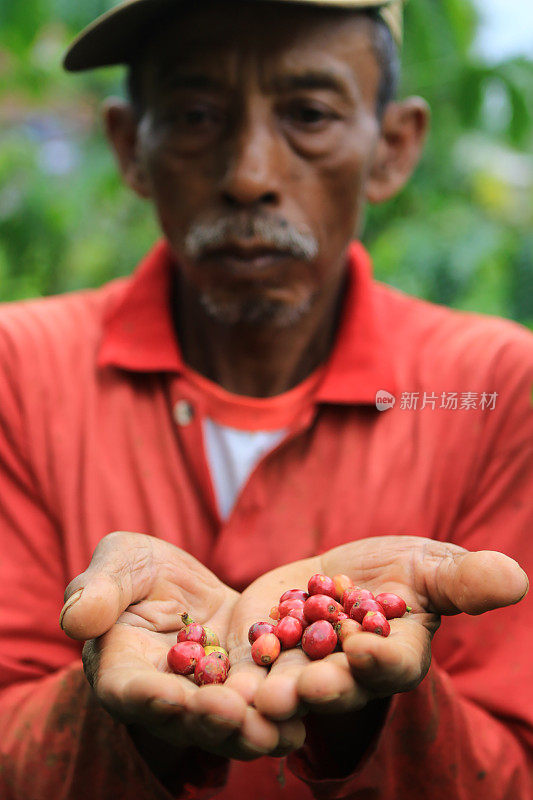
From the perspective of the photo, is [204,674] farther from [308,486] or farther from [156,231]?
[156,231]

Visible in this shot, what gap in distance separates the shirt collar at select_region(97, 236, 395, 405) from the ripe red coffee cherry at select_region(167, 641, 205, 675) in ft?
3.10

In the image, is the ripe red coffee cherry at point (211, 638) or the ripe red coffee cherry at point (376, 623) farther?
the ripe red coffee cherry at point (211, 638)

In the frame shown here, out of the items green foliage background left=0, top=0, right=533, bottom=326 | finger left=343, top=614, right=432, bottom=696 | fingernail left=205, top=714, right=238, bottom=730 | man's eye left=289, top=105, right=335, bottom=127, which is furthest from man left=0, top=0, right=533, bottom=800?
green foliage background left=0, top=0, right=533, bottom=326

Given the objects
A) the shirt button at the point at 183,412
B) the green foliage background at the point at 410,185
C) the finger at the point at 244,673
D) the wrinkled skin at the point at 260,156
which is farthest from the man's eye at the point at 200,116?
the finger at the point at 244,673

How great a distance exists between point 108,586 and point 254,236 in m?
1.10

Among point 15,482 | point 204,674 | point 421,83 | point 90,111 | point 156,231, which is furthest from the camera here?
point 90,111

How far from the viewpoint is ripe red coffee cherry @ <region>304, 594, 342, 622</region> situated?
4.66 ft

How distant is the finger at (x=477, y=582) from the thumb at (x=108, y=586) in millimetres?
502

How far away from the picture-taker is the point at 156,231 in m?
3.92

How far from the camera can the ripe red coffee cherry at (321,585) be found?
1.50 metres

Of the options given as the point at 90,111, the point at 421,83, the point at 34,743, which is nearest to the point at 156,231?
the point at 90,111

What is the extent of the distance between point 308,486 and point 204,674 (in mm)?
829

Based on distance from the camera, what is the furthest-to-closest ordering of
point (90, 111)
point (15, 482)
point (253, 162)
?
point (90, 111), point (15, 482), point (253, 162)

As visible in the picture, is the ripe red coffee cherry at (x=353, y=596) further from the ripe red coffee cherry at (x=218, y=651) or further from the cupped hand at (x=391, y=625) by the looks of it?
the ripe red coffee cherry at (x=218, y=651)
